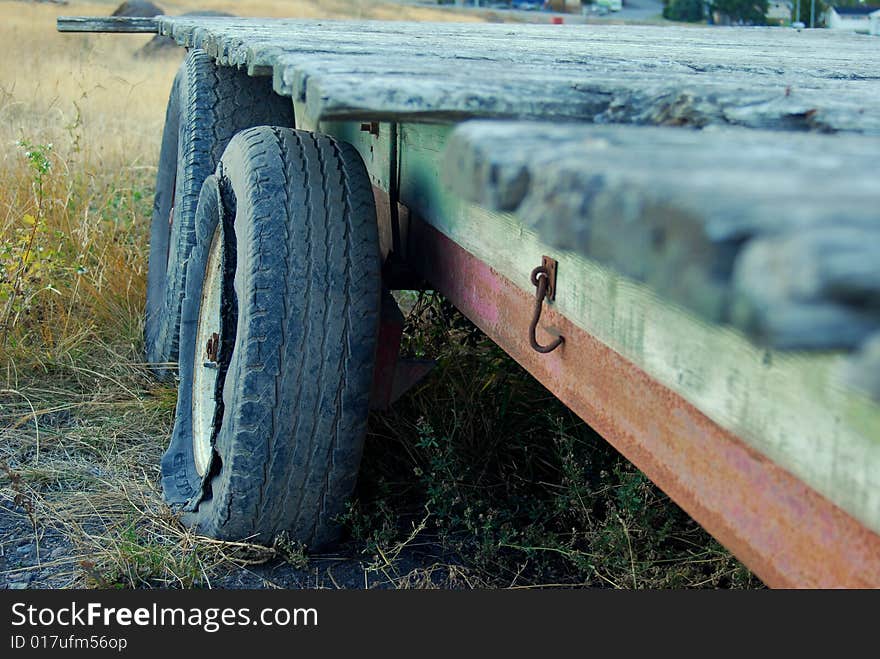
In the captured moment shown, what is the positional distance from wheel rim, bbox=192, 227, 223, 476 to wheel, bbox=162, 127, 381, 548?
1.55 feet

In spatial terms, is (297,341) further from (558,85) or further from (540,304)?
(558,85)

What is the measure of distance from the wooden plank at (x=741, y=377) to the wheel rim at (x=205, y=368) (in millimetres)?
1325

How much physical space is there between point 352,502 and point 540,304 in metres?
1.04

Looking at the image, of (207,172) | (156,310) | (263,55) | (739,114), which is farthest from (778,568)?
(156,310)

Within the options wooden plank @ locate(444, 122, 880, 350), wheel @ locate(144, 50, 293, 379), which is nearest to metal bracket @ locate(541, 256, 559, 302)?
wooden plank @ locate(444, 122, 880, 350)

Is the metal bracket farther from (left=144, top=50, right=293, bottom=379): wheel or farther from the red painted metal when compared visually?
Result: (left=144, top=50, right=293, bottom=379): wheel

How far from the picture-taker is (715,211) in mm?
495

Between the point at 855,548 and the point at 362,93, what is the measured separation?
69 cm

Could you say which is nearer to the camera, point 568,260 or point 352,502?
point 568,260

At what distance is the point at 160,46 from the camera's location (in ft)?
54.0

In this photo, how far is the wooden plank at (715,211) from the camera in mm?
429

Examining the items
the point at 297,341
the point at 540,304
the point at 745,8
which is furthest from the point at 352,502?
the point at 745,8

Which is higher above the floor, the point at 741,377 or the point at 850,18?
the point at 850,18

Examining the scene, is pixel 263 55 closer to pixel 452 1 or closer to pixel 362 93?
pixel 362 93
